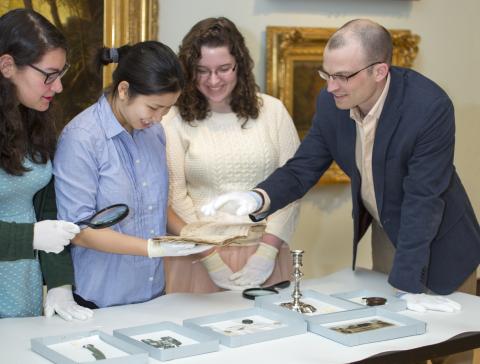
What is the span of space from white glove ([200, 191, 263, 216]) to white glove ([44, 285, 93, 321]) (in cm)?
60

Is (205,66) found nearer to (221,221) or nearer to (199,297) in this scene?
(221,221)

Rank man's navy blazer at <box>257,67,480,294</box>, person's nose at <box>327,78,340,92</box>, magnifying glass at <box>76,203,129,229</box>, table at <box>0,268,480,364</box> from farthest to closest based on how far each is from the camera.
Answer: person's nose at <box>327,78,340,92</box> < man's navy blazer at <box>257,67,480,294</box> < magnifying glass at <box>76,203,129,229</box> < table at <box>0,268,480,364</box>

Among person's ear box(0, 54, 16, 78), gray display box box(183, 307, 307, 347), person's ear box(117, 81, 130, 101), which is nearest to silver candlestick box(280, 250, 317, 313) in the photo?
gray display box box(183, 307, 307, 347)

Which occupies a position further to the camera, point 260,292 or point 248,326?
point 260,292

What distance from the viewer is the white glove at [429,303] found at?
119 inches

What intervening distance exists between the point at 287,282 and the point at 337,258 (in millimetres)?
1886

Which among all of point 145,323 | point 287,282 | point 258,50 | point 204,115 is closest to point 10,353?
point 145,323

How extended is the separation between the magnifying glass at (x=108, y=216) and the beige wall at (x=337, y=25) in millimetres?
1910

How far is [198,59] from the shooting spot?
361cm

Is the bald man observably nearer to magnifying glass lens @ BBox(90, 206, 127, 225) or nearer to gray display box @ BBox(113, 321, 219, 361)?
magnifying glass lens @ BBox(90, 206, 127, 225)

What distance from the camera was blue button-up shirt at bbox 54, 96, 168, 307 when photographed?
2.92 m

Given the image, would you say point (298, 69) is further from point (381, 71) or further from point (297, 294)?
point (297, 294)

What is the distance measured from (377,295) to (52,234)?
1262mm

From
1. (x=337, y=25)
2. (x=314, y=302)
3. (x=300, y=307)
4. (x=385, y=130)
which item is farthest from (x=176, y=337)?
(x=337, y=25)
